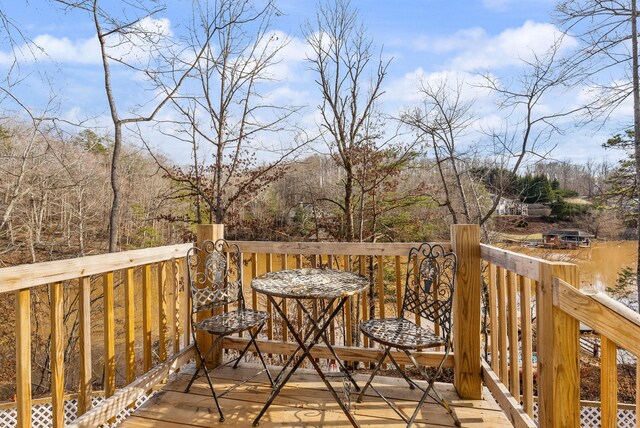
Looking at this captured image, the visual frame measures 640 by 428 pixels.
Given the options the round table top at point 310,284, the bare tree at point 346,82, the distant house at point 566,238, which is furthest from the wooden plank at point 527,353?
the distant house at point 566,238

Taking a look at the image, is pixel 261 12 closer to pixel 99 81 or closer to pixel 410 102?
pixel 99 81

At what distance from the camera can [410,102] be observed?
8398 mm

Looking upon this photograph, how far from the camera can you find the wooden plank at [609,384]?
101 cm

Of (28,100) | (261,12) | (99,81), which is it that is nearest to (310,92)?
(261,12)

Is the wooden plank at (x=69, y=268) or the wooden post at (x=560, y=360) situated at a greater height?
the wooden plank at (x=69, y=268)

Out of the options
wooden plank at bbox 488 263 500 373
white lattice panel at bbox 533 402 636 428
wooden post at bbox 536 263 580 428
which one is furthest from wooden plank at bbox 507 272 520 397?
white lattice panel at bbox 533 402 636 428

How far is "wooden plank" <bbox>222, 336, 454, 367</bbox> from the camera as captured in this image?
2.45 metres

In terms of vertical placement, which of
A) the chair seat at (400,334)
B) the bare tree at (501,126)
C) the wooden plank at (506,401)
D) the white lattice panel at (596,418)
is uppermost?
the bare tree at (501,126)

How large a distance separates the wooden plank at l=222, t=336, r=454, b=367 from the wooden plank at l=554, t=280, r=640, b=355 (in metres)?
1.27

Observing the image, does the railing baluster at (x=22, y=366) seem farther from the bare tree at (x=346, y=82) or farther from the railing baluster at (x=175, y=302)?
the bare tree at (x=346, y=82)

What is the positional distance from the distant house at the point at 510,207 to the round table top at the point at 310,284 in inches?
306

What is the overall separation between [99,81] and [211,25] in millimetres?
2352

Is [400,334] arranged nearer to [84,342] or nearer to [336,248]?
[336,248]

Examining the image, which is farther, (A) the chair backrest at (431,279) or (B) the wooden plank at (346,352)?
(B) the wooden plank at (346,352)
